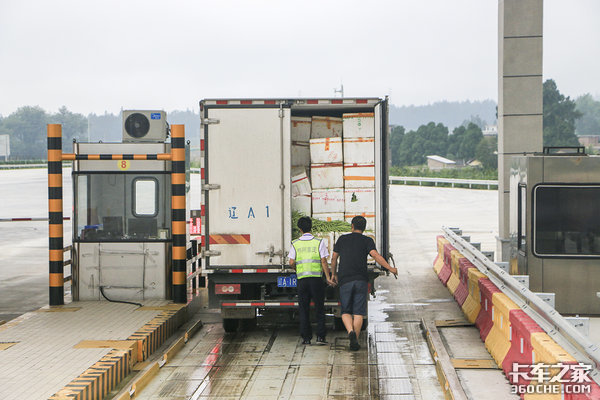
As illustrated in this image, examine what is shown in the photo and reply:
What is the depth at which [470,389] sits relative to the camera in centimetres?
898

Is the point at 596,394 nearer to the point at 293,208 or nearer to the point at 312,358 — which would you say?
the point at 312,358

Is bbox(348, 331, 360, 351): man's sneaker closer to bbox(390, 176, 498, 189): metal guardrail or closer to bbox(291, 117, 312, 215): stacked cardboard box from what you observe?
bbox(291, 117, 312, 215): stacked cardboard box

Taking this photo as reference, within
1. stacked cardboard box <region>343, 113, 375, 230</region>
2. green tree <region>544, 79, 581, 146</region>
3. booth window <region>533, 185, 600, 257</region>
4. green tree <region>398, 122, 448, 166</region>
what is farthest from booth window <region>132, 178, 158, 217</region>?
green tree <region>398, 122, 448, 166</region>

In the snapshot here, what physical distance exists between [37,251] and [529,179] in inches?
680

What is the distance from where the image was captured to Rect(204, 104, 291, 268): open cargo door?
448 inches

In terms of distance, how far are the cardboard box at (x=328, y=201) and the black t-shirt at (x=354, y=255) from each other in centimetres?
87

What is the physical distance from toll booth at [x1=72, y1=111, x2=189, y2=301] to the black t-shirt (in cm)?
353

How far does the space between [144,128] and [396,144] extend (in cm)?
11659

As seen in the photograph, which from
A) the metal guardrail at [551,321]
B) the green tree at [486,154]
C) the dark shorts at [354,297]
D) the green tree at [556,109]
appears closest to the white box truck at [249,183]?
the dark shorts at [354,297]

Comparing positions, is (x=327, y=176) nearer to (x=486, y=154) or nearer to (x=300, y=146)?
(x=300, y=146)

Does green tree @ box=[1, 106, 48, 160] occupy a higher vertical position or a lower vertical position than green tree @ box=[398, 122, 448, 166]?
higher

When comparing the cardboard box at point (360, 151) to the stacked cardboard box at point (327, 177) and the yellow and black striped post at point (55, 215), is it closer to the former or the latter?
the stacked cardboard box at point (327, 177)

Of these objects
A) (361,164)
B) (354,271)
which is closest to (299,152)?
(361,164)

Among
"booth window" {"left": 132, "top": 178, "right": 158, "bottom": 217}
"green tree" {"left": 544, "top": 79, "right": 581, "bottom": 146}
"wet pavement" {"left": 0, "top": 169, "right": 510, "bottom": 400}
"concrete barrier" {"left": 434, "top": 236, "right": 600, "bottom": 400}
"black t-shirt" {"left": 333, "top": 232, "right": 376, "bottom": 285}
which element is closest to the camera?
"concrete barrier" {"left": 434, "top": 236, "right": 600, "bottom": 400}
